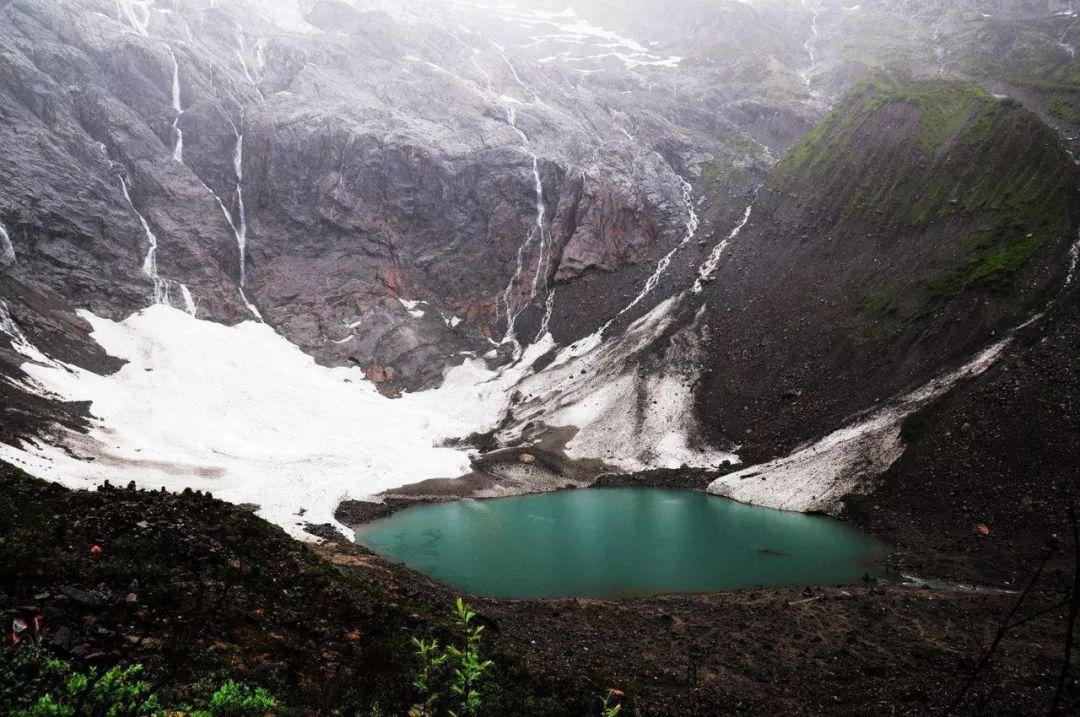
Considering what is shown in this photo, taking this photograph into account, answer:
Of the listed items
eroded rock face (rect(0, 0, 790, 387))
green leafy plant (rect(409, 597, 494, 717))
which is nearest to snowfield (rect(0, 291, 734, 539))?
eroded rock face (rect(0, 0, 790, 387))

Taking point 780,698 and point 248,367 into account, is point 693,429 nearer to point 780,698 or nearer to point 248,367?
point 780,698

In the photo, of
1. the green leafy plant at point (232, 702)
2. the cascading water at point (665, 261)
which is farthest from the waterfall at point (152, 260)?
the green leafy plant at point (232, 702)

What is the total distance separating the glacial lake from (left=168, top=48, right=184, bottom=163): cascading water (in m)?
70.7

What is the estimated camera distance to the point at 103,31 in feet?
278

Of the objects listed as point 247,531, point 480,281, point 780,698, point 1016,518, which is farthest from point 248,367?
point 1016,518

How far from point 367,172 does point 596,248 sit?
3615 centimetres

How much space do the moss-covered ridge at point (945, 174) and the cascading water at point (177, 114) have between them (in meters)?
84.9

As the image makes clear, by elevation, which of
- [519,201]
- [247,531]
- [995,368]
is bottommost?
[247,531]

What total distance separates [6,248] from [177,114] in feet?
117

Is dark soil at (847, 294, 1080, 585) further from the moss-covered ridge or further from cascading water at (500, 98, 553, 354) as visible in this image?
cascading water at (500, 98, 553, 354)

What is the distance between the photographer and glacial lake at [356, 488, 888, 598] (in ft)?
95.9

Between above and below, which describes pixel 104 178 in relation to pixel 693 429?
above

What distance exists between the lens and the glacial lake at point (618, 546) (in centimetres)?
2923

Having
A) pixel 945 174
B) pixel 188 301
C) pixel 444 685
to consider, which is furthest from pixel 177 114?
pixel 444 685
